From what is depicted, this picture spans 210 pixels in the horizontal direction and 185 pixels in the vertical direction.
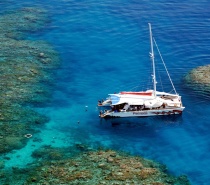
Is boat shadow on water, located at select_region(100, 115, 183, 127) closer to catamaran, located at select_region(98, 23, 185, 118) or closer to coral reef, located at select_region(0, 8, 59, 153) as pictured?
catamaran, located at select_region(98, 23, 185, 118)

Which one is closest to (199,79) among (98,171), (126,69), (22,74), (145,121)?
(126,69)

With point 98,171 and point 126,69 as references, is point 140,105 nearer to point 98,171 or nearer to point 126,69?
point 98,171

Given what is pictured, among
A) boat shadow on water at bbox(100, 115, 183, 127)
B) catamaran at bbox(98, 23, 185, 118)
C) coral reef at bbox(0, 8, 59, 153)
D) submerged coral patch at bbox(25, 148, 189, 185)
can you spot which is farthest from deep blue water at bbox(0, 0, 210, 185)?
submerged coral patch at bbox(25, 148, 189, 185)

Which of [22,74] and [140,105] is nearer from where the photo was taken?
[140,105]

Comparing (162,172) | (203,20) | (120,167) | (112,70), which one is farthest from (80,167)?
(203,20)

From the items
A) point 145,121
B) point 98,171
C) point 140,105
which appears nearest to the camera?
point 98,171

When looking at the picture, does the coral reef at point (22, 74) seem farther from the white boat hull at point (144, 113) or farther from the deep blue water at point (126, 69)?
the white boat hull at point (144, 113)

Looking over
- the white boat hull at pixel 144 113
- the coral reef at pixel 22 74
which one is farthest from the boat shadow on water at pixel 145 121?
the coral reef at pixel 22 74
